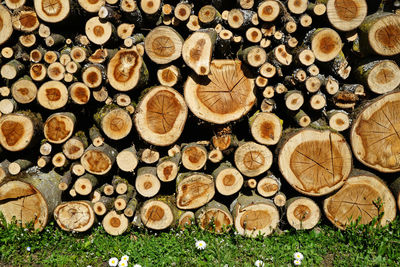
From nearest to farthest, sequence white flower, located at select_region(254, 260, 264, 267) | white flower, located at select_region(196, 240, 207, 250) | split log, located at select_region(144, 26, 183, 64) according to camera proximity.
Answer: white flower, located at select_region(254, 260, 264, 267), white flower, located at select_region(196, 240, 207, 250), split log, located at select_region(144, 26, 183, 64)

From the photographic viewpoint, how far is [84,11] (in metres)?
3.15

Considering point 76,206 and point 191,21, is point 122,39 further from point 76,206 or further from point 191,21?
point 76,206

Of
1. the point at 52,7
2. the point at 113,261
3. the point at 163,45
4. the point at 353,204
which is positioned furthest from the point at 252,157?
the point at 52,7

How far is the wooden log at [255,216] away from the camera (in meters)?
3.22

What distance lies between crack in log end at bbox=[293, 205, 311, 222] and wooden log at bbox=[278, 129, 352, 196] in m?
0.18

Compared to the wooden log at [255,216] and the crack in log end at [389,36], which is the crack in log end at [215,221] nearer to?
the wooden log at [255,216]

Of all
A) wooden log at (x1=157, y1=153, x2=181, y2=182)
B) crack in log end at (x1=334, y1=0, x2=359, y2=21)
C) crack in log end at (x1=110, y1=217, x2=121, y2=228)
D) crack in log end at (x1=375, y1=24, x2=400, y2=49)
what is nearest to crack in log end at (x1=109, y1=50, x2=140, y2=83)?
wooden log at (x1=157, y1=153, x2=181, y2=182)

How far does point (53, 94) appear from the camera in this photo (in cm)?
312

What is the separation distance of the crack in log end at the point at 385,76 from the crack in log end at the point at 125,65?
2.57 metres

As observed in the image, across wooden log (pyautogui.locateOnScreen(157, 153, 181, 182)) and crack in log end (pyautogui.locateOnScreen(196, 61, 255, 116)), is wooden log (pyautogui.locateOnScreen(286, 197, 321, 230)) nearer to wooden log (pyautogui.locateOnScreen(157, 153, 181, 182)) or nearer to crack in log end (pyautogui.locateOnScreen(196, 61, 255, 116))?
crack in log end (pyautogui.locateOnScreen(196, 61, 255, 116))

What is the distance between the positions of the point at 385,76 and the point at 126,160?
2.93 m

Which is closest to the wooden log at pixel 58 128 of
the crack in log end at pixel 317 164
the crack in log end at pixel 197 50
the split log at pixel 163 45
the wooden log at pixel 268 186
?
the split log at pixel 163 45

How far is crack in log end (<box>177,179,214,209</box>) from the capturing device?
3.20 metres

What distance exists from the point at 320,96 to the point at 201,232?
194cm
